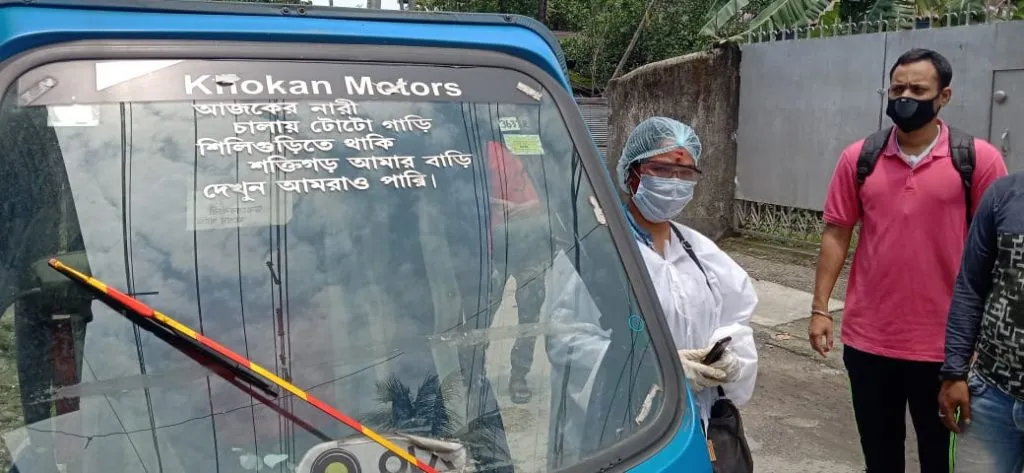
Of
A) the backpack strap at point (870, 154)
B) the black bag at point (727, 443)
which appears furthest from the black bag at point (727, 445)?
the backpack strap at point (870, 154)

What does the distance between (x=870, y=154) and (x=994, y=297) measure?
809 millimetres

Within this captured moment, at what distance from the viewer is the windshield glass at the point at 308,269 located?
1431mm

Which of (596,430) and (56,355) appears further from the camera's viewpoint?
(596,430)

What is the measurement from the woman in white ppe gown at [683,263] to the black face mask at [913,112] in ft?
3.15

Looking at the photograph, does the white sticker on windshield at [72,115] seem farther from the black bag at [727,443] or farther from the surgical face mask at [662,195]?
the black bag at [727,443]

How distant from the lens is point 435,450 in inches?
59.6

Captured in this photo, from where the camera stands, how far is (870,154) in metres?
3.16

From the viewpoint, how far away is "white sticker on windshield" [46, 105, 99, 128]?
1.51 meters

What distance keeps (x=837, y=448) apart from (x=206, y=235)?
389cm

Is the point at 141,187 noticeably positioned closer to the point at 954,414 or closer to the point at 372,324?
the point at 372,324

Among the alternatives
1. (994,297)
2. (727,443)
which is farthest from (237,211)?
(994,297)

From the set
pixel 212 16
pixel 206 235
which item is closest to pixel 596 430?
pixel 206 235

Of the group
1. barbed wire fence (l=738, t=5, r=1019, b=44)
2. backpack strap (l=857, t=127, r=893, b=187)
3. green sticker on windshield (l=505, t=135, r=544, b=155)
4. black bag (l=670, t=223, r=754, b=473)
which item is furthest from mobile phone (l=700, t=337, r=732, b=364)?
barbed wire fence (l=738, t=5, r=1019, b=44)

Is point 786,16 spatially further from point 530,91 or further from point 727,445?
point 530,91
